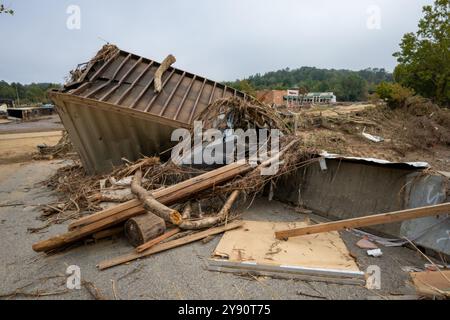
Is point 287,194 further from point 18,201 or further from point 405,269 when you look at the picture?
point 18,201

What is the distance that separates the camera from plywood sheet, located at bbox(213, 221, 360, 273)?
2900 millimetres

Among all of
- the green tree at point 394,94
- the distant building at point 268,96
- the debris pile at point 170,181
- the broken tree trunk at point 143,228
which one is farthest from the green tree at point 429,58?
the broken tree trunk at point 143,228

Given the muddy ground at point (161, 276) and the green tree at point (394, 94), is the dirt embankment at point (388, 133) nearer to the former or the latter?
the green tree at point (394, 94)

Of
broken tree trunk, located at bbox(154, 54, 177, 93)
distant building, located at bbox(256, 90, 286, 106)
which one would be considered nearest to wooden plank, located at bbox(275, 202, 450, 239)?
broken tree trunk, located at bbox(154, 54, 177, 93)

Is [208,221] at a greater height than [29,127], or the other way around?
[29,127]

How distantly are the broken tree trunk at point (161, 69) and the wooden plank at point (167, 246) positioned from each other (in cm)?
371

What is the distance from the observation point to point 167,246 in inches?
129

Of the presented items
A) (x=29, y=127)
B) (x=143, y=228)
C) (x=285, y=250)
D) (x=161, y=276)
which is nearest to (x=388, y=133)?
(x=285, y=250)

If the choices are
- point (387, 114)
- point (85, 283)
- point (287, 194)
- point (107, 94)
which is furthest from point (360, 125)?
point (85, 283)

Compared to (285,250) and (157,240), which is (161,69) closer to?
(157,240)

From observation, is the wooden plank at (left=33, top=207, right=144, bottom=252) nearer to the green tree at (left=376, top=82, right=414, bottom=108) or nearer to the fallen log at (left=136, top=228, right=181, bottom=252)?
the fallen log at (left=136, top=228, right=181, bottom=252)

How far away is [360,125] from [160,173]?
10.2 meters

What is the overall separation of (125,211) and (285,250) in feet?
6.71

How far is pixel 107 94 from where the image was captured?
5.48m
